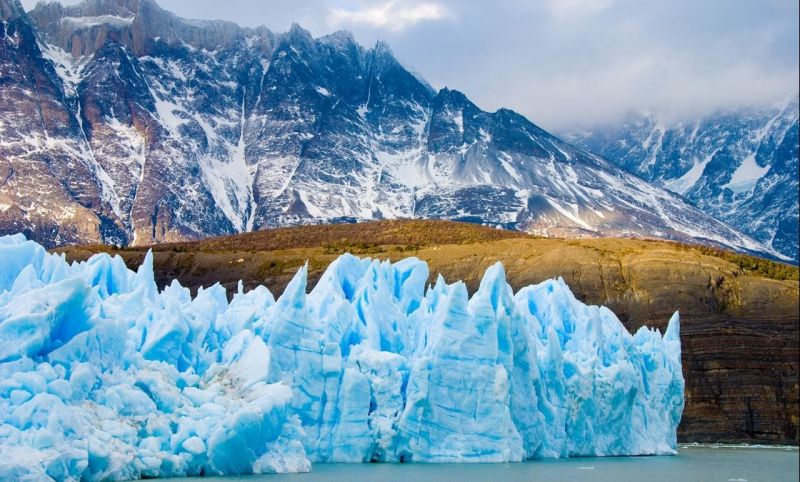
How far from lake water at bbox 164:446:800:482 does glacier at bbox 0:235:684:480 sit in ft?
2.94

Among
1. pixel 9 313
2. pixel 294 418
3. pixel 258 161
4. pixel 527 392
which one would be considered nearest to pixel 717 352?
pixel 527 392

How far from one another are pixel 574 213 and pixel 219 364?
154869 millimetres

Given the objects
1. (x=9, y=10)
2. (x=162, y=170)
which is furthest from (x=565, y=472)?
(x=9, y=10)

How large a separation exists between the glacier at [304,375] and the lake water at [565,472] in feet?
2.94

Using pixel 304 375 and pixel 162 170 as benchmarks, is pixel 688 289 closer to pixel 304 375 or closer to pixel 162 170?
pixel 304 375

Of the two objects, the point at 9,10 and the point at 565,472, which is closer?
the point at 565,472

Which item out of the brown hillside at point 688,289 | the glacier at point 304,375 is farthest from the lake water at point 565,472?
the brown hillside at point 688,289

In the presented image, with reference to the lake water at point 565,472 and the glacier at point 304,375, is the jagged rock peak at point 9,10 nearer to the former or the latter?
the glacier at point 304,375

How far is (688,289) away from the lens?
80812 millimetres

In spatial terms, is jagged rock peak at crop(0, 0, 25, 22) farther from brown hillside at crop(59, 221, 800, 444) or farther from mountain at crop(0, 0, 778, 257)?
brown hillside at crop(59, 221, 800, 444)

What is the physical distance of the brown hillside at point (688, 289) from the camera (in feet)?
244

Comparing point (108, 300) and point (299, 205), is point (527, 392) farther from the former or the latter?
point (299, 205)

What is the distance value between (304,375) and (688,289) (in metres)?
52.0

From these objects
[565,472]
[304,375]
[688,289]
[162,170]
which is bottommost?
[565,472]
